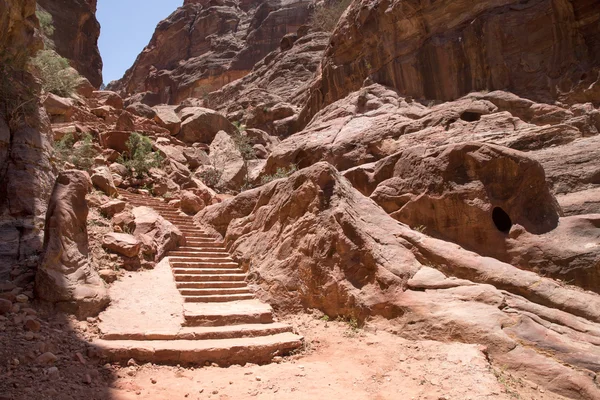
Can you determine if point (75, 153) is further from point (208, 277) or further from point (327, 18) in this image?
point (327, 18)

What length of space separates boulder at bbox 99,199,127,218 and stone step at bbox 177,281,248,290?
9.21ft

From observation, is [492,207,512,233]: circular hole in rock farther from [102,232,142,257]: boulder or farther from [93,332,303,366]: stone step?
[102,232,142,257]: boulder

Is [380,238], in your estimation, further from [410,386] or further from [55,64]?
[55,64]

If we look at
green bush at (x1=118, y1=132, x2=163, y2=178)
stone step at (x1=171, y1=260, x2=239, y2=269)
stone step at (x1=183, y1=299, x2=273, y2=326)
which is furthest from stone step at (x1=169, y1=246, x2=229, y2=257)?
green bush at (x1=118, y1=132, x2=163, y2=178)

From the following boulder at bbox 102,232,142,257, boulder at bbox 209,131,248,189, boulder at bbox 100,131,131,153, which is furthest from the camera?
boulder at bbox 209,131,248,189

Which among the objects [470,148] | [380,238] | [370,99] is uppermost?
[370,99]

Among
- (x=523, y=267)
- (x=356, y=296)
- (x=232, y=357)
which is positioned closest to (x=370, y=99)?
(x=523, y=267)

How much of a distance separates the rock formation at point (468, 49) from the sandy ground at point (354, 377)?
15866mm

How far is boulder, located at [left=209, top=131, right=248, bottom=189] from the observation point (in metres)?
21.0

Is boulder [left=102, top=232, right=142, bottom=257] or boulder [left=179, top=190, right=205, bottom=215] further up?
boulder [left=179, top=190, right=205, bottom=215]

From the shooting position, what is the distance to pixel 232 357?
542 centimetres

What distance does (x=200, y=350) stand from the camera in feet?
17.4

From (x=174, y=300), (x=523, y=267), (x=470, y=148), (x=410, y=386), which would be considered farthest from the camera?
(x=470, y=148)

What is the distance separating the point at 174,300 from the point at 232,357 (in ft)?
6.54
